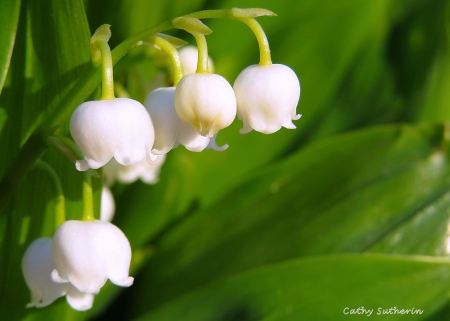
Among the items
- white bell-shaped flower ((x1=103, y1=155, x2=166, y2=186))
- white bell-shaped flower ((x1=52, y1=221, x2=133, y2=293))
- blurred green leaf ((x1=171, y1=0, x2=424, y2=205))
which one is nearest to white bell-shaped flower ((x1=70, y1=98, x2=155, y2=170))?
white bell-shaped flower ((x1=52, y1=221, x2=133, y2=293))

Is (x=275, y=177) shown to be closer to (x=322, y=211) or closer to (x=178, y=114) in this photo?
(x=322, y=211)

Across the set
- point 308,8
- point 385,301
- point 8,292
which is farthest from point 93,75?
point 308,8

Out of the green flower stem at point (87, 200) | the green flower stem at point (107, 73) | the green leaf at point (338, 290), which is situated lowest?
the green leaf at point (338, 290)

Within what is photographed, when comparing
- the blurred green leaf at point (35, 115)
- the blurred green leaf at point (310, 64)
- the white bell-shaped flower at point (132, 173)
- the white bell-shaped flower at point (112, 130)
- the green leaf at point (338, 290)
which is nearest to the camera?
the white bell-shaped flower at point (112, 130)

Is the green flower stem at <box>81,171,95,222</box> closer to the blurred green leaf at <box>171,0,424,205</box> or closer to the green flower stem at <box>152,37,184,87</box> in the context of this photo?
the green flower stem at <box>152,37,184,87</box>

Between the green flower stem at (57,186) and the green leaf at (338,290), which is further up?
the green flower stem at (57,186)

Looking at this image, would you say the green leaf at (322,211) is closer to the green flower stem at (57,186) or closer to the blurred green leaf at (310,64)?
the blurred green leaf at (310,64)

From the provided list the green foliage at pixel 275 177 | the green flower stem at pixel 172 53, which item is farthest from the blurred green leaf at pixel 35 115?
the green flower stem at pixel 172 53
